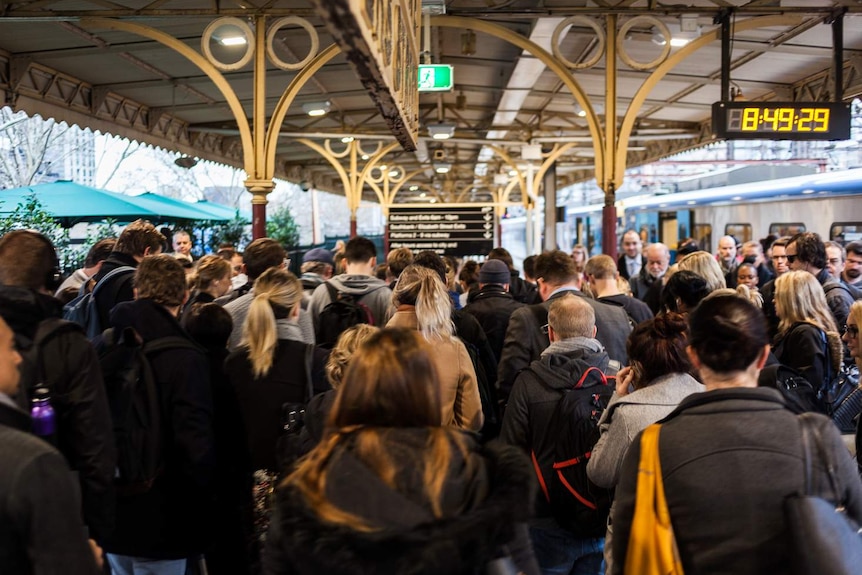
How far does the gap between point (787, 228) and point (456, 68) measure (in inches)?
269

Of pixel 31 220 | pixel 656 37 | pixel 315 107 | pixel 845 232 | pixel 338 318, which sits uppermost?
pixel 656 37

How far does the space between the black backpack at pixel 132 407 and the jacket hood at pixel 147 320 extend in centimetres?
10

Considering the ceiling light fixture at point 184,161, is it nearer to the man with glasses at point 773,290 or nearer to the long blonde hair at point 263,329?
→ the man with glasses at point 773,290

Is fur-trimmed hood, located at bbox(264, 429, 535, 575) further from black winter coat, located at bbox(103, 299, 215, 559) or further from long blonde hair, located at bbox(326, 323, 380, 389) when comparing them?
black winter coat, located at bbox(103, 299, 215, 559)

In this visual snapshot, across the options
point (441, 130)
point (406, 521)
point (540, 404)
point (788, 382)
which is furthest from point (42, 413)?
point (441, 130)

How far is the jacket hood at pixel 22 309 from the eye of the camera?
294cm

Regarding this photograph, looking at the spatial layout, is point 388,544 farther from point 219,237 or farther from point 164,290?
point 219,237

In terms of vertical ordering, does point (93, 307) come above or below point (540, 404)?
above

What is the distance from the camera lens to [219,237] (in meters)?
17.4

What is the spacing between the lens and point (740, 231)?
16.5 m

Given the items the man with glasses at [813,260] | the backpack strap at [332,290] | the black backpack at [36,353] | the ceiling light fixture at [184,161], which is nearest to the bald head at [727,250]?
the man with glasses at [813,260]

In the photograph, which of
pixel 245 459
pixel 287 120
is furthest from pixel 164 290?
pixel 287 120

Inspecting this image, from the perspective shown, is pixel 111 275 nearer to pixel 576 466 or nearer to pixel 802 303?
pixel 576 466

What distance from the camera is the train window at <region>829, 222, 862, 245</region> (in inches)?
508
